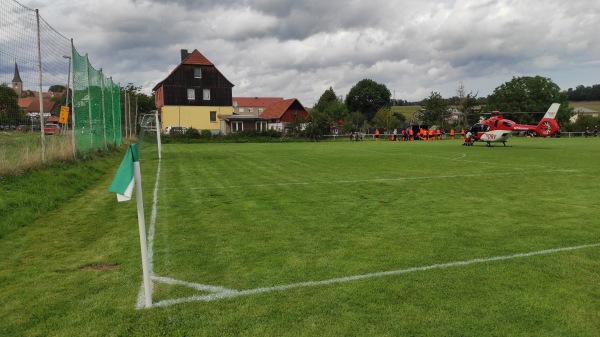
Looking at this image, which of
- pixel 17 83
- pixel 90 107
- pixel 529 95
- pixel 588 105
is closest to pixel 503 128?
pixel 90 107

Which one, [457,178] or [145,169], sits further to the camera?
[145,169]

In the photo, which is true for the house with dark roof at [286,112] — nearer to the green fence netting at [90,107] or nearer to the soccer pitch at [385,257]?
the green fence netting at [90,107]

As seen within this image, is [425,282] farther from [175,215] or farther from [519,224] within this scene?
[175,215]

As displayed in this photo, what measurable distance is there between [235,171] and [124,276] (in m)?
10.6

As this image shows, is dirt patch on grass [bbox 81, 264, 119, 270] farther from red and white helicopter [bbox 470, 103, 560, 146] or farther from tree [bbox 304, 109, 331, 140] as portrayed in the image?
tree [bbox 304, 109, 331, 140]

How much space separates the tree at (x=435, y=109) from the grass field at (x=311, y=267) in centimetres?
6039

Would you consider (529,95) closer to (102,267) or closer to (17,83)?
(17,83)

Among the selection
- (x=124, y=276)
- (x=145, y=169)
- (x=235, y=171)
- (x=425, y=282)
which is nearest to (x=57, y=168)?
(x=145, y=169)

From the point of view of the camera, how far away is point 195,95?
60.8 metres

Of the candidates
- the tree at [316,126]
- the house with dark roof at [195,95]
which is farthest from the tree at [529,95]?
the house with dark roof at [195,95]

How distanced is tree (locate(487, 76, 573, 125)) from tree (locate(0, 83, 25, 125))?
89.2 metres

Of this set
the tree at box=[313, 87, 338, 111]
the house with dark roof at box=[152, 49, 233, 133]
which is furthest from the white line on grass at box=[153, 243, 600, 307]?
the tree at box=[313, 87, 338, 111]

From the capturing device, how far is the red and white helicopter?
30.8 m

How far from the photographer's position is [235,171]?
1525 centimetres
